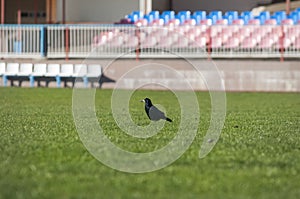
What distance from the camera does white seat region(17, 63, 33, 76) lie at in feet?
84.6

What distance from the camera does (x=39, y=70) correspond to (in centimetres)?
2569

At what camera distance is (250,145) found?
8.02 m

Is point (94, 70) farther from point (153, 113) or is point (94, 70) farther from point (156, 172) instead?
point (156, 172)

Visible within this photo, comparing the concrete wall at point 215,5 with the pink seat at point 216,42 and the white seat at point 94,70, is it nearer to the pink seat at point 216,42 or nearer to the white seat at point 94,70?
the pink seat at point 216,42

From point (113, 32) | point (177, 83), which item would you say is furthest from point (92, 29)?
point (177, 83)

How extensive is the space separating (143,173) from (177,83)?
1915 centimetres

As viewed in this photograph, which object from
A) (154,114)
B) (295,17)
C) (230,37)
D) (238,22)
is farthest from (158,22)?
(154,114)

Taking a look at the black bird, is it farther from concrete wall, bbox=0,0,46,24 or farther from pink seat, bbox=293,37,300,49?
concrete wall, bbox=0,0,46,24

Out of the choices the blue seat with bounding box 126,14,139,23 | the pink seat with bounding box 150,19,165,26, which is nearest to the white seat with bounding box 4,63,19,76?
the pink seat with bounding box 150,19,165,26

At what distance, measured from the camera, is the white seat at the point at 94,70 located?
82.6ft

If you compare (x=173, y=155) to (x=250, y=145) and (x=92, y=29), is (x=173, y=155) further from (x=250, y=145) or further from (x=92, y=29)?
(x=92, y=29)

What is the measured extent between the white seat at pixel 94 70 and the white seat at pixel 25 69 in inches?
80.6

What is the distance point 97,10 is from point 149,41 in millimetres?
9881

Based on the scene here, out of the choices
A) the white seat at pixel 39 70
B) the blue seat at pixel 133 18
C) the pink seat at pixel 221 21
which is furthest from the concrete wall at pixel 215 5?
the white seat at pixel 39 70
